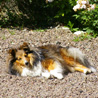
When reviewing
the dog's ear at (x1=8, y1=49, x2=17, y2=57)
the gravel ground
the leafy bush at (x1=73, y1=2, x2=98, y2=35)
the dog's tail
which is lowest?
the gravel ground

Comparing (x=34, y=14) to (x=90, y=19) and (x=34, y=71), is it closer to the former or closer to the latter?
(x=90, y=19)

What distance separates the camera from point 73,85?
510 cm

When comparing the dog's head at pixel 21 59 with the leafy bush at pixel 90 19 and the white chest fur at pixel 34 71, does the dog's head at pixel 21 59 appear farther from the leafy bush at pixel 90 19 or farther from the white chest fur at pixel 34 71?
the leafy bush at pixel 90 19

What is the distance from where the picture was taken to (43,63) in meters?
5.61

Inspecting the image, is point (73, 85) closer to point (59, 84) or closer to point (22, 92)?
point (59, 84)

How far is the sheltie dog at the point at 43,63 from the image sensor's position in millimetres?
5484

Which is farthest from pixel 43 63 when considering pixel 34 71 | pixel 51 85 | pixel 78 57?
pixel 78 57

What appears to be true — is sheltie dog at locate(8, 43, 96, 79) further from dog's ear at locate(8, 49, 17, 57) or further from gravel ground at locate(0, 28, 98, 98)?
gravel ground at locate(0, 28, 98, 98)

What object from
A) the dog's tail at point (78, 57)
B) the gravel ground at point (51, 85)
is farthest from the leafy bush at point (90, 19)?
the dog's tail at point (78, 57)

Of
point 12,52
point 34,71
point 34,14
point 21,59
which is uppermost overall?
point 34,14

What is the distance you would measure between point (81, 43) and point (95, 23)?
0.81 m

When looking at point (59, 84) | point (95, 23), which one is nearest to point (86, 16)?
point (95, 23)

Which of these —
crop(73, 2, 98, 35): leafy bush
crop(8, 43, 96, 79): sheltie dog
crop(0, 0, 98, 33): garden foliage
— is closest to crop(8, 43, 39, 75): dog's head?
crop(8, 43, 96, 79): sheltie dog

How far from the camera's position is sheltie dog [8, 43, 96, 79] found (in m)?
5.48
